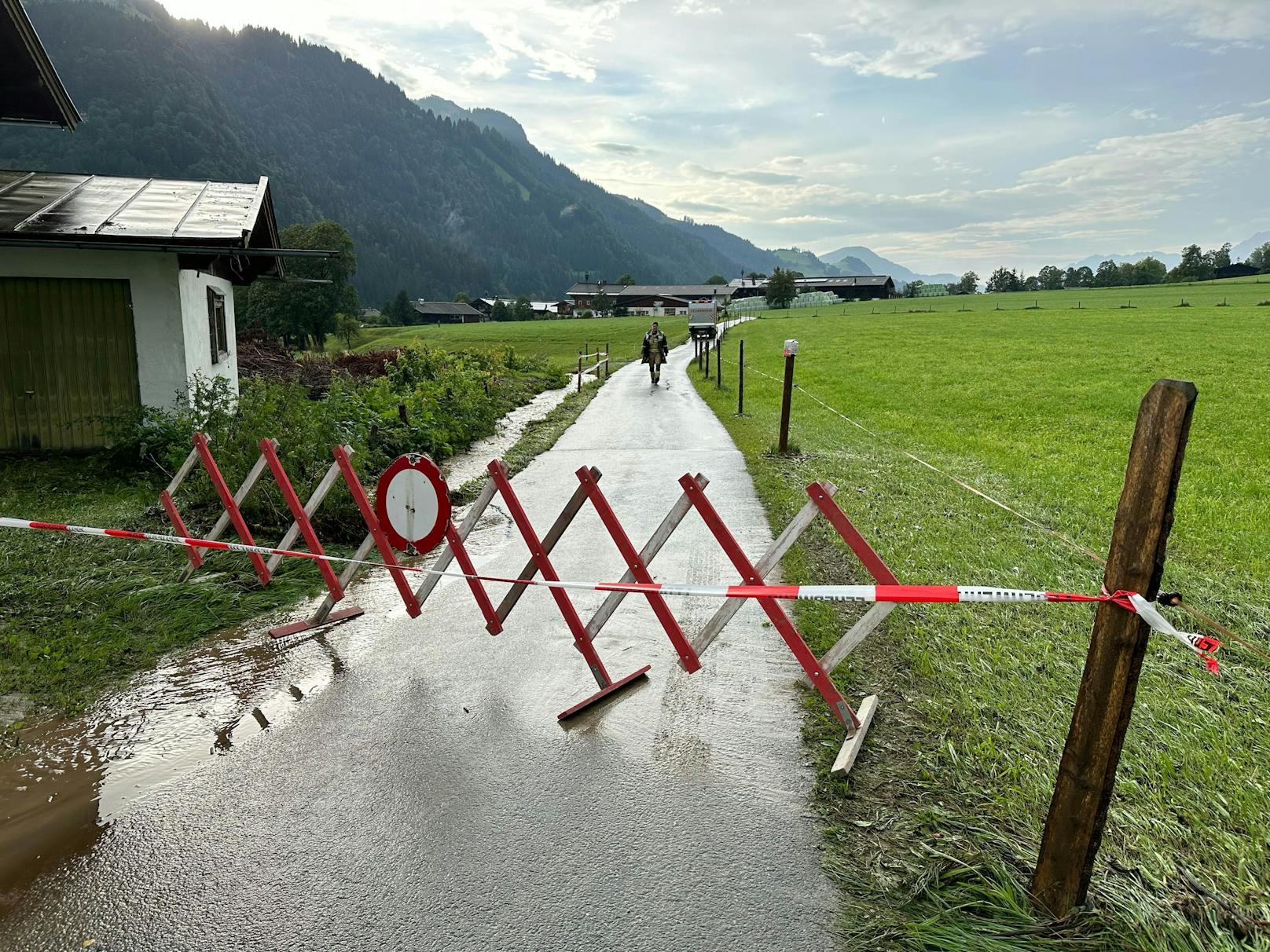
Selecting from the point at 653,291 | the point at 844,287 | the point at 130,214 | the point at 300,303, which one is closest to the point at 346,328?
the point at 300,303

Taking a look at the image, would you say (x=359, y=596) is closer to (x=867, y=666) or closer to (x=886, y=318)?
(x=867, y=666)

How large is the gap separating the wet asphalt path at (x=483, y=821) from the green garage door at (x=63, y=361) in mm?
8329

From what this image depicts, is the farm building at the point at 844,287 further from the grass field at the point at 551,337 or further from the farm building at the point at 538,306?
the grass field at the point at 551,337

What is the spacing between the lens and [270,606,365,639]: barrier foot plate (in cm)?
613

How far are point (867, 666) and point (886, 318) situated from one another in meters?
63.7

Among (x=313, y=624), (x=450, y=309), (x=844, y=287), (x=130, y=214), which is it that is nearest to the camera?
(x=313, y=624)

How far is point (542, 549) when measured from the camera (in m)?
5.37

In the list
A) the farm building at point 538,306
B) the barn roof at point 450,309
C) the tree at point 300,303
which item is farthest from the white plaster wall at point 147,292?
the barn roof at point 450,309

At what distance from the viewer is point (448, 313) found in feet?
486

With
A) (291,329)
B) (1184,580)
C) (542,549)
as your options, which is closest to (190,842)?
(542,549)

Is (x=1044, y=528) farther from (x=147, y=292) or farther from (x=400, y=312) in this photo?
(x=400, y=312)

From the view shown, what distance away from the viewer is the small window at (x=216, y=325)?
47.8ft

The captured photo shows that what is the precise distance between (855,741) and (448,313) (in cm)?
15140

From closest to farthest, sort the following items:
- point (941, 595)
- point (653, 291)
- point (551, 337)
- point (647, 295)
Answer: point (941, 595), point (551, 337), point (647, 295), point (653, 291)
